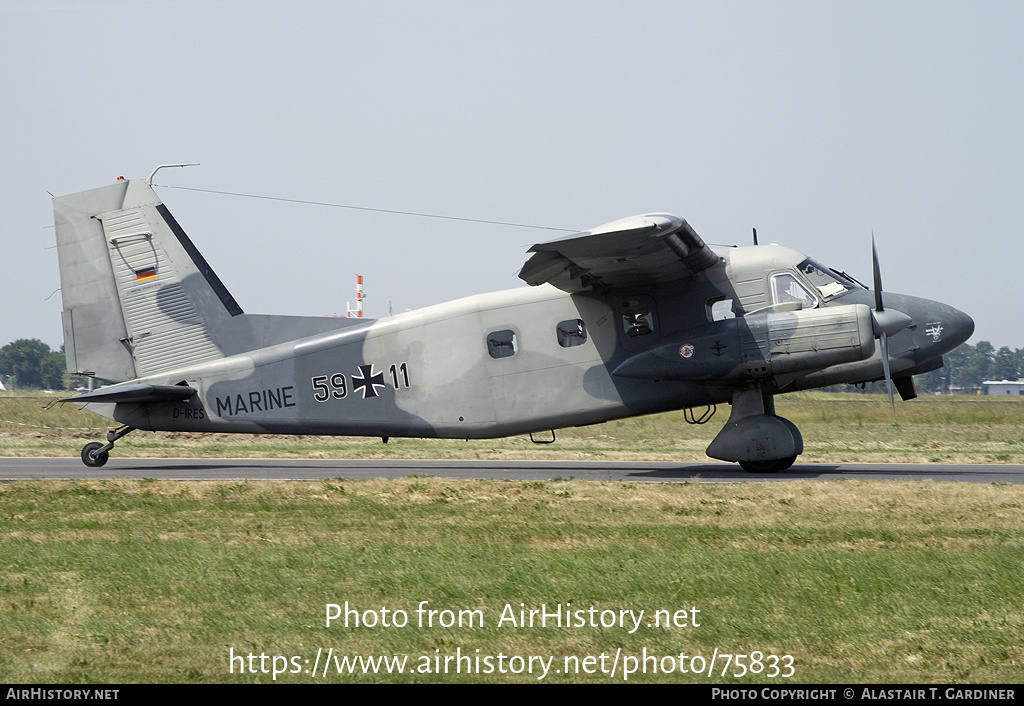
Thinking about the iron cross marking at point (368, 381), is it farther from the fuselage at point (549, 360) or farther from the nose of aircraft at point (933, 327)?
the nose of aircraft at point (933, 327)

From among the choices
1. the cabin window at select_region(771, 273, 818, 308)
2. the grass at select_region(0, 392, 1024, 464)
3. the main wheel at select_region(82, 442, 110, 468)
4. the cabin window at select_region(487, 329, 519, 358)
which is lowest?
the grass at select_region(0, 392, 1024, 464)

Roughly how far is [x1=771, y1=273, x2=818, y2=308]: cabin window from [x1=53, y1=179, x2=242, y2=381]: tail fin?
10821 millimetres

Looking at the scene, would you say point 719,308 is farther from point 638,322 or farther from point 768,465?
point 768,465

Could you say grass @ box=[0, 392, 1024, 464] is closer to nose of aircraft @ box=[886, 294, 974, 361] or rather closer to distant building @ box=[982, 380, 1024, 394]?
nose of aircraft @ box=[886, 294, 974, 361]

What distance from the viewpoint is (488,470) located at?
19453 mm

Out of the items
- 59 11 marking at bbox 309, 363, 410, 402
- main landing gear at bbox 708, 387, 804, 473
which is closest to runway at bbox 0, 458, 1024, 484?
main landing gear at bbox 708, 387, 804, 473

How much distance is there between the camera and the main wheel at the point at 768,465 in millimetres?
17500

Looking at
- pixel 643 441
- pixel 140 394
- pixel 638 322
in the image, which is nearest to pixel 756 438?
pixel 638 322

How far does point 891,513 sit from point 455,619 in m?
7.27

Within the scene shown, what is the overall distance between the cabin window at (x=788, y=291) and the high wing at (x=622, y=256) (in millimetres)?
1167

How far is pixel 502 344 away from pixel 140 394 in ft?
24.1

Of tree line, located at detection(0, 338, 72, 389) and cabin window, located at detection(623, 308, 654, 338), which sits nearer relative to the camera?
cabin window, located at detection(623, 308, 654, 338)

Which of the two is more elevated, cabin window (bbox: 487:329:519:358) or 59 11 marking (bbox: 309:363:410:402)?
cabin window (bbox: 487:329:519:358)

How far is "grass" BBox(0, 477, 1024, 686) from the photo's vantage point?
6.79 m
